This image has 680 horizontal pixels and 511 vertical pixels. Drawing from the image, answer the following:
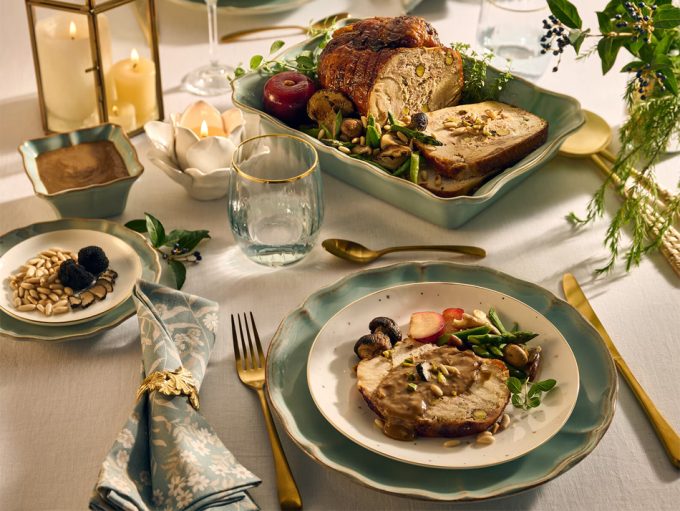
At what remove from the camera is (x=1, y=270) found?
146 centimetres

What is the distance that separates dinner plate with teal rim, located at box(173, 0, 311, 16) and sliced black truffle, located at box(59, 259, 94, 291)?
4.14 feet

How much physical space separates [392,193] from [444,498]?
2.61ft

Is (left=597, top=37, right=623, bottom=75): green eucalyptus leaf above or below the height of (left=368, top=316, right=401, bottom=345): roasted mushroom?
above

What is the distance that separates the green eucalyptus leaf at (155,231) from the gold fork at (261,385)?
0.83 feet

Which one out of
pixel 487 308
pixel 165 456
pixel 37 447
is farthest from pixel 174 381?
pixel 487 308

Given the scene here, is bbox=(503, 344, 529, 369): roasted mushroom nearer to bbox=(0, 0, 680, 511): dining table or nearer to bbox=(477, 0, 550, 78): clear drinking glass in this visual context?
bbox=(0, 0, 680, 511): dining table

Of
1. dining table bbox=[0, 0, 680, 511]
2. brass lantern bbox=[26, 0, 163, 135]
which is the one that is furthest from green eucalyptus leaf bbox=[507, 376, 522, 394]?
brass lantern bbox=[26, 0, 163, 135]

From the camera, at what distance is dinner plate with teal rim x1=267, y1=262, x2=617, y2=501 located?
1118 millimetres

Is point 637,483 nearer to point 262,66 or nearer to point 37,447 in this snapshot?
point 37,447

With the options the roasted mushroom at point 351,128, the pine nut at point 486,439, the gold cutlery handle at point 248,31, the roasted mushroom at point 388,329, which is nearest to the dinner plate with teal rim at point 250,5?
the gold cutlery handle at point 248,31

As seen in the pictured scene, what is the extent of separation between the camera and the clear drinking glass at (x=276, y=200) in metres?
1.51

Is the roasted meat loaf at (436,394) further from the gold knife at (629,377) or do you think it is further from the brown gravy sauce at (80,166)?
the brown gravy sauce at (80,166)

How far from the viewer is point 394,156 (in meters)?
1.71

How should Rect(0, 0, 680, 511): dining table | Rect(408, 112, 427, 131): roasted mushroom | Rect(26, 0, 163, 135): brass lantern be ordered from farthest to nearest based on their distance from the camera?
Rect(26, 0, 163, 135): brass lantern, Rect(408, 112, 427, 131): roasted mushroom, Rect(0, 0, 680, 511): dining table
